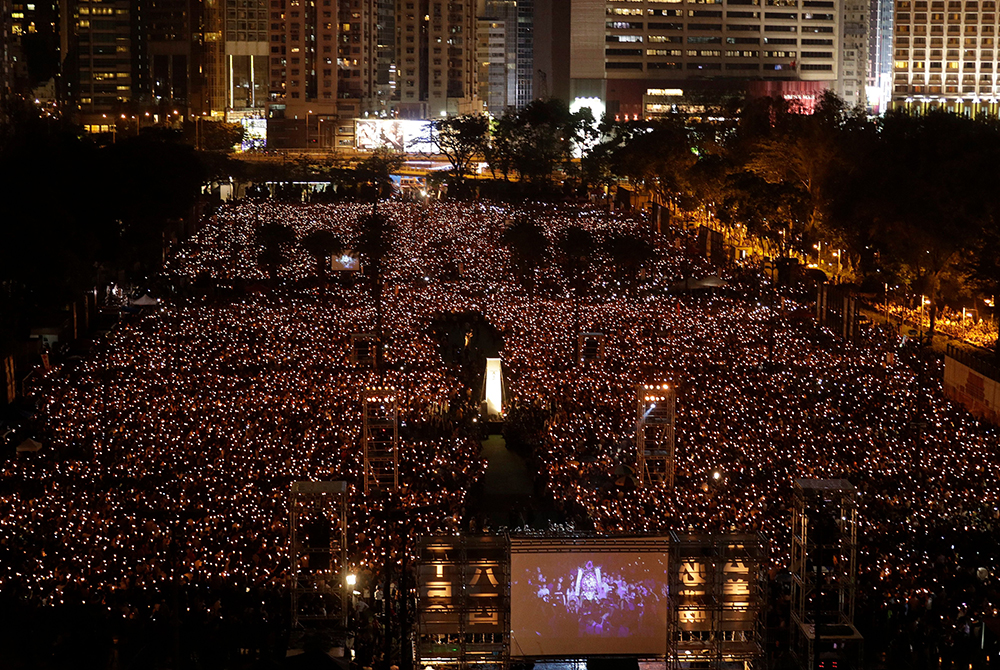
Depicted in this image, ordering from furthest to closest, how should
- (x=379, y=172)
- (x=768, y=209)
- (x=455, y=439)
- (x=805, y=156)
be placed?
1. (x=379, y=172)
2. (x=805, y=156)
3. (x=768, y=209)
4. (x=455, y=439)

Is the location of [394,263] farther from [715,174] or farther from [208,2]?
[208,2]

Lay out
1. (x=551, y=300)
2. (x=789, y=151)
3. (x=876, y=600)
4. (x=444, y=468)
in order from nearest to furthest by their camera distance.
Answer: (x=876, y=600), (x=444, y=468), (x=551, y=300), (x=789, y=151)

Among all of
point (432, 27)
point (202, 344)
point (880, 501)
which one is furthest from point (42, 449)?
point (432, 27)

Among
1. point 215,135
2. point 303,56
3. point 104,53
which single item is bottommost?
point 215,135

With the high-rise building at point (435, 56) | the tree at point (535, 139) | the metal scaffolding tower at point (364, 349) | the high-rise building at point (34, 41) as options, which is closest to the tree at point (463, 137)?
the tree at point (535, 139)

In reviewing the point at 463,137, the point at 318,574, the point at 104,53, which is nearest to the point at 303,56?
the point at 104,53

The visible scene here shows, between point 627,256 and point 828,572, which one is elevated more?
point 627,256

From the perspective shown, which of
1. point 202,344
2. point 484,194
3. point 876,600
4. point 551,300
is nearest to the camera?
point 876,600

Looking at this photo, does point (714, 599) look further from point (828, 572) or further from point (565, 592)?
point (828, 572)
